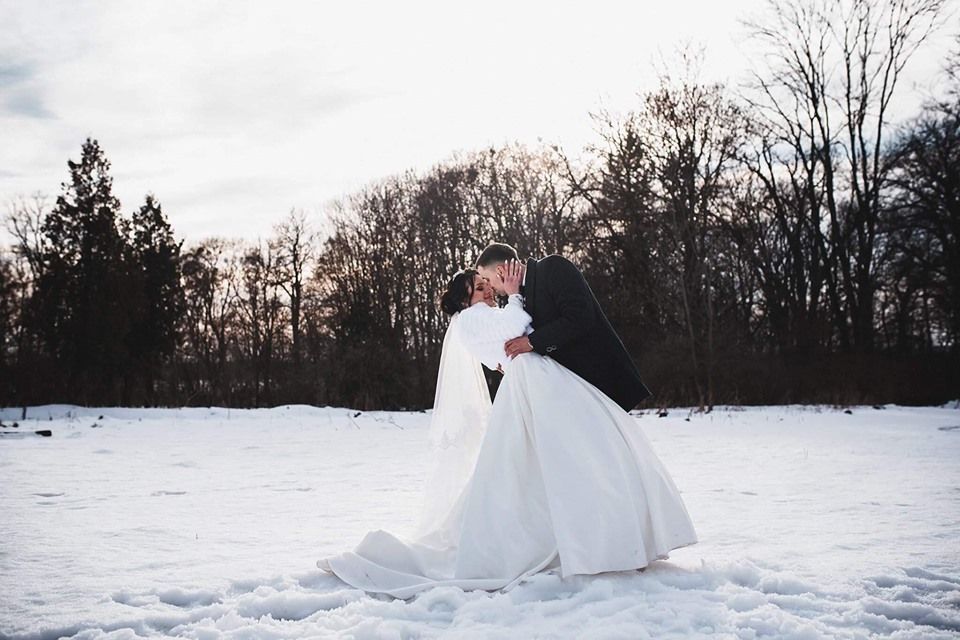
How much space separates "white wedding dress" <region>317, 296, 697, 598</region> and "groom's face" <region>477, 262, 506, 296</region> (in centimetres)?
19

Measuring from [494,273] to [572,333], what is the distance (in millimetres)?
634

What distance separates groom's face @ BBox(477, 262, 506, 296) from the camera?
465cm

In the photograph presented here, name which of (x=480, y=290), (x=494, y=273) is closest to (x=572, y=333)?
(x=494, y=273)

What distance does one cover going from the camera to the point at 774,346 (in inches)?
993

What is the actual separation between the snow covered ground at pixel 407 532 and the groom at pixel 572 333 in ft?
3.55

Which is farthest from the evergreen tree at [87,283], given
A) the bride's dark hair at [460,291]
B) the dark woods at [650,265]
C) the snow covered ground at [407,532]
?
the bride's dark hair at [460,291]

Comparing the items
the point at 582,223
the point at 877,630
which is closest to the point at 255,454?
the point at 877,630

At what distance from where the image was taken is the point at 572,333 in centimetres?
440

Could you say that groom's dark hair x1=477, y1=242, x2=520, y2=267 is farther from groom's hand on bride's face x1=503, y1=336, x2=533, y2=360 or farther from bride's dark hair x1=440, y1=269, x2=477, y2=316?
groom's hand on bride's face x1=503, y1=336, x2=533, y2=360

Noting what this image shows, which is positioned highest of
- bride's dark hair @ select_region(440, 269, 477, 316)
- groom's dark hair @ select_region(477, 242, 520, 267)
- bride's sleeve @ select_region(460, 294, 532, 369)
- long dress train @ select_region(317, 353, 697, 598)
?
groom's dark hair @ select_region(477, 242, 520, 267)

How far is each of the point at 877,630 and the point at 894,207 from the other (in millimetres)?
25587

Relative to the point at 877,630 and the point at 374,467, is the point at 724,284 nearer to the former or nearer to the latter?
the point at 374,467

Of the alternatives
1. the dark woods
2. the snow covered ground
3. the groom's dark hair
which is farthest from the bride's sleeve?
the dark woods

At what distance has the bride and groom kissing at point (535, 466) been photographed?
4039 mm
